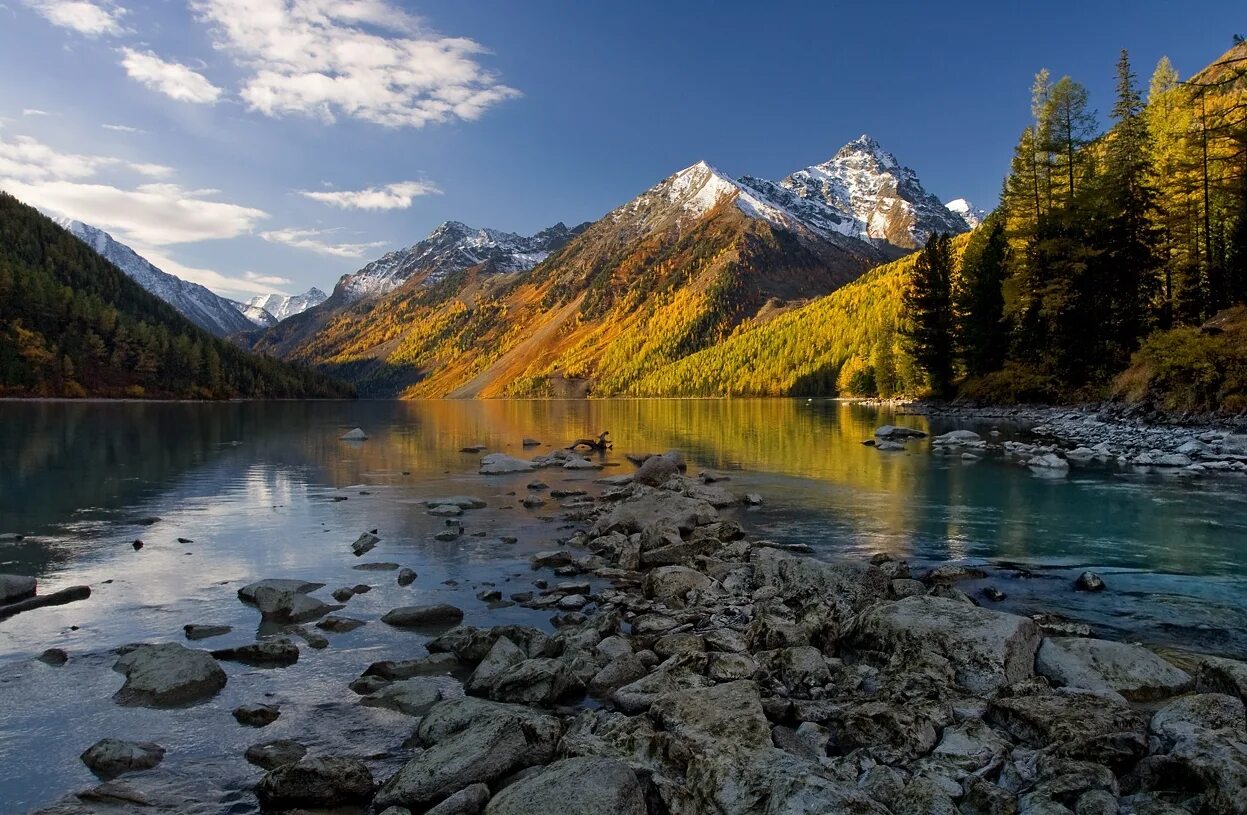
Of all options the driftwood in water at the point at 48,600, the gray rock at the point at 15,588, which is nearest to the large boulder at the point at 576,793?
the driftwood in water at the point at 48,600

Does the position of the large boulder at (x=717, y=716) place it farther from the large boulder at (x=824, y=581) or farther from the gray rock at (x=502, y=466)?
the gray rock at (x=502, y=466)

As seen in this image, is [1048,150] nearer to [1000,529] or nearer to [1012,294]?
[1012,294]

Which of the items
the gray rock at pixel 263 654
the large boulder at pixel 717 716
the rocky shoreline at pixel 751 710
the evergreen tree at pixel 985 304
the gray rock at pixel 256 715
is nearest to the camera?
the rocky shoreline at pixel 751 710

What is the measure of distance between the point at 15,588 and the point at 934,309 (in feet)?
288

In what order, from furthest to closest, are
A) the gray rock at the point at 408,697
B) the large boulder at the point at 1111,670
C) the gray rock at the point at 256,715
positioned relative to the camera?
the gray rock at the point at 408,697, the gray rock at the point at 256,715, the large boulder at the point at 1111,670

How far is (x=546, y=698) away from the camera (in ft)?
34.6

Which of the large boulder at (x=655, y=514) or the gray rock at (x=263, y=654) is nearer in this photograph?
the gray rock at (x=263, y=654)

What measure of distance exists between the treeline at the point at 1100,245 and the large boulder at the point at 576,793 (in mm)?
59448

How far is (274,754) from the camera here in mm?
8859

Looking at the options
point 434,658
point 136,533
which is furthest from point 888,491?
point 136,533

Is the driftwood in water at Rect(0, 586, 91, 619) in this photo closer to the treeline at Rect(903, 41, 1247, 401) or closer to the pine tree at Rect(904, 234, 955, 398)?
→ the treeline at Rect(903, 41, 1247, 401)

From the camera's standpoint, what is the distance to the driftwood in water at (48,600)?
1447 centimetres

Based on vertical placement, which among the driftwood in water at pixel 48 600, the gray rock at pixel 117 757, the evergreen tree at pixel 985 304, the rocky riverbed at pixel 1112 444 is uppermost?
the evergreen tree at pixel 985 304

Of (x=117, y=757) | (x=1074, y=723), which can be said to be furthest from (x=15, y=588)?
(x=1074, y=723)
